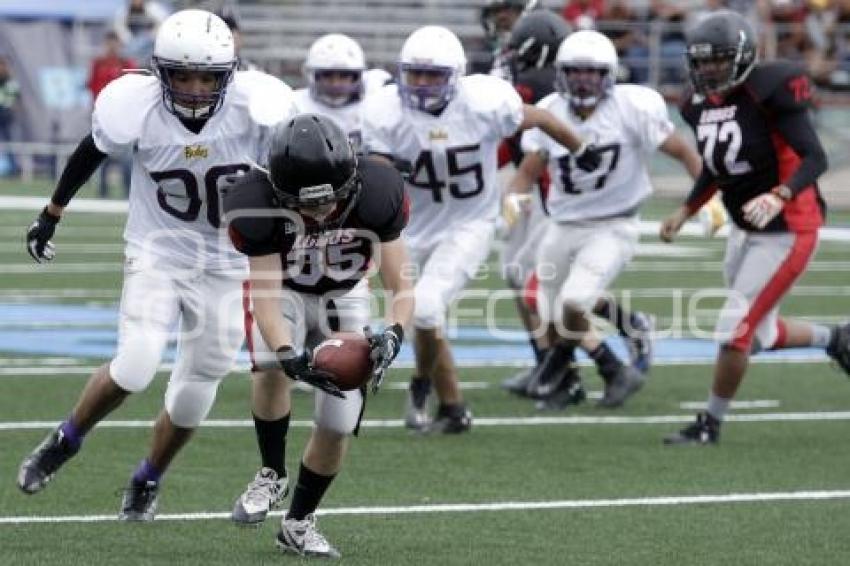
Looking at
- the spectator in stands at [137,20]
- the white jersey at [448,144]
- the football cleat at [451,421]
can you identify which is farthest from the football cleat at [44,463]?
the spectator in stands at [137,20]

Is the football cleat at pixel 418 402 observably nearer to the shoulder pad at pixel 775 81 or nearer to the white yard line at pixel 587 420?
the white yard line at pixel 587 420

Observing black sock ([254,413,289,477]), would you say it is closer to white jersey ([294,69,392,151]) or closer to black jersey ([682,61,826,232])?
black jersey ([682,61,826,232])

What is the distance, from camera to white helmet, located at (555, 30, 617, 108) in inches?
327

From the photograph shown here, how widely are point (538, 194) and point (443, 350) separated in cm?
163

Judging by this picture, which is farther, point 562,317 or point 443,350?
point 562,317

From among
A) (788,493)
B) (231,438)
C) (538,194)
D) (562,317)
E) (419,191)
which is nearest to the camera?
(788,493)

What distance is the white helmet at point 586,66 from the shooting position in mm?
8305

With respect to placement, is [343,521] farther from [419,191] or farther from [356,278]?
[419,191]

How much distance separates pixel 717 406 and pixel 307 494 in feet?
8.45

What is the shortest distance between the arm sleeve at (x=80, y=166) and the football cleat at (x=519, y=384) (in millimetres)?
3321

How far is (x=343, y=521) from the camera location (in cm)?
585

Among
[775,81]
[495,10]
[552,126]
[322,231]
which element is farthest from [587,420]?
[322,231]

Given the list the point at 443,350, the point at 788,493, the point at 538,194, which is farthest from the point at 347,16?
the point at 788,493

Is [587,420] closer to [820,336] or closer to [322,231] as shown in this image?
[820,336]
